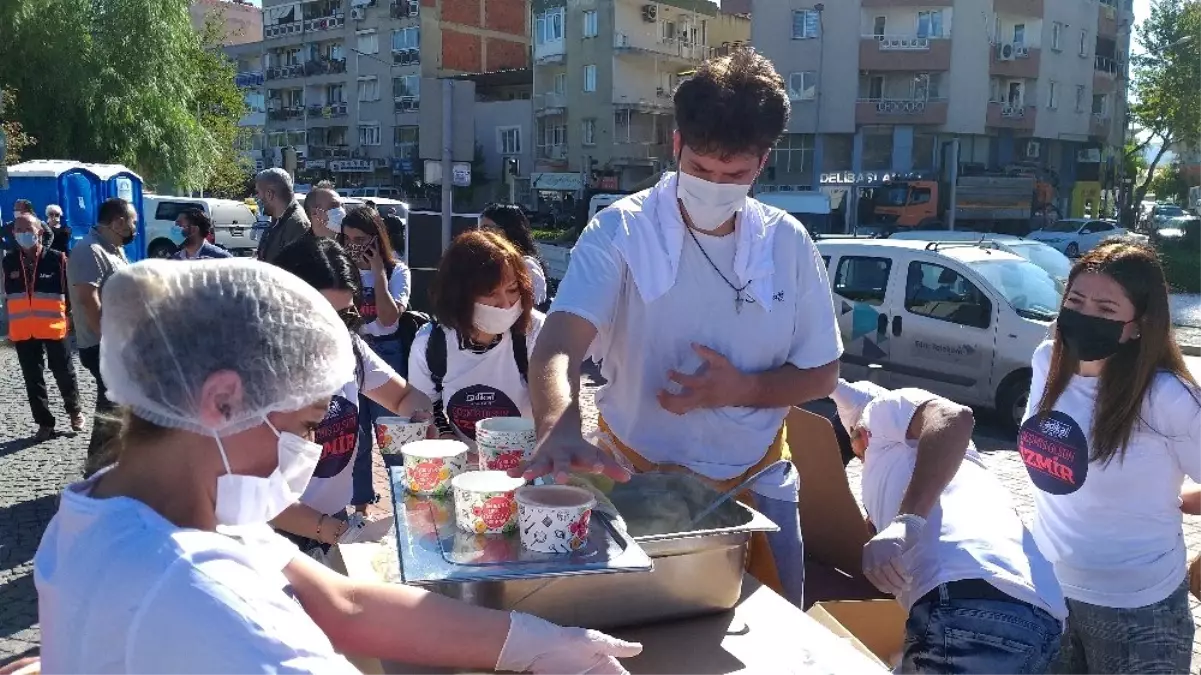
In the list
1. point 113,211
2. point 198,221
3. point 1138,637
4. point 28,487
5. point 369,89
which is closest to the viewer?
point 1138,637

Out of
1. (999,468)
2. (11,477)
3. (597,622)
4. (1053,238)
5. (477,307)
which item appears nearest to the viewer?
(597,622)

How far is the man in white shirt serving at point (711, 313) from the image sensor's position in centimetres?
211

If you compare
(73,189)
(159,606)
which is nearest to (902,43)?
(73,189)

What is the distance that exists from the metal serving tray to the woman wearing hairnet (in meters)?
0.30

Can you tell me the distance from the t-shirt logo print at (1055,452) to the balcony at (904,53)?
37718 millimetres

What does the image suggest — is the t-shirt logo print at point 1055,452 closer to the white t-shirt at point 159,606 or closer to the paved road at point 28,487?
the paved road at point 28,487

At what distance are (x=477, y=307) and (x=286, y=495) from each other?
6.35 ft

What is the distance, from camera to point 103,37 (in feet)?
68.9

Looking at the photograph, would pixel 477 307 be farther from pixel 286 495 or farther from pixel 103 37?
pixel 103 37

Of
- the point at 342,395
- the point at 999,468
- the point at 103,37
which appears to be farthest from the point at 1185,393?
the point at 103,37

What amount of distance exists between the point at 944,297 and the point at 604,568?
7.91m

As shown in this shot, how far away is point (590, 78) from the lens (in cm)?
4406

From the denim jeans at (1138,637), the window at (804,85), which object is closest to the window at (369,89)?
the window at (804,85)

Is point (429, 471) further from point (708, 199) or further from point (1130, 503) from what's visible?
point (1130, 503)
